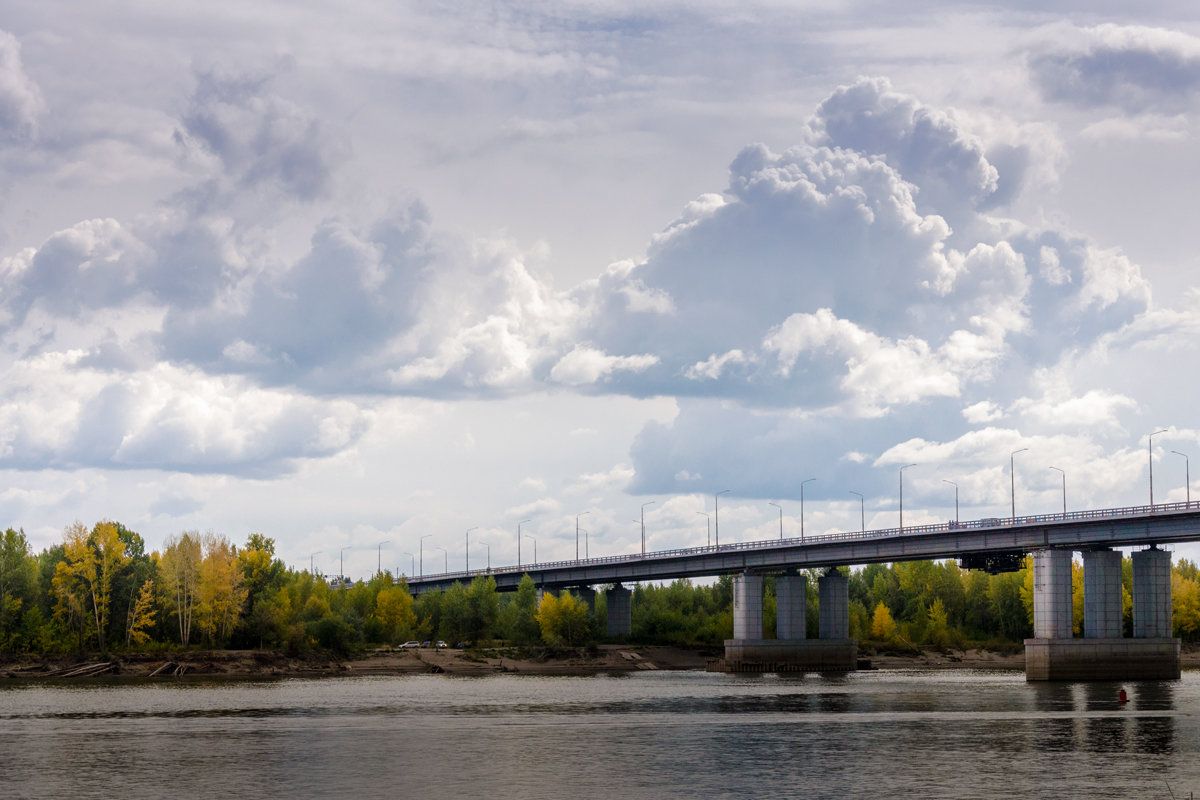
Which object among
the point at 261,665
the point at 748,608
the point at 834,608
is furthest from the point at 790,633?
the point at 261,665

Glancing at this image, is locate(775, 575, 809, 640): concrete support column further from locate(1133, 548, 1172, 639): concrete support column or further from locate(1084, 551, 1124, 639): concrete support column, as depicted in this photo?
locate(1133, 548, 1172, 639): concrete support column

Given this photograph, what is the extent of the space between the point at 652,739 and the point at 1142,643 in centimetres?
8041

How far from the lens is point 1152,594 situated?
140375 millimetres

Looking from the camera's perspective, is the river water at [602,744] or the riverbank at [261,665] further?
the riverbank at [261,665]

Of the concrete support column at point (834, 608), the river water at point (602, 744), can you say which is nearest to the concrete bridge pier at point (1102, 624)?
Result: the river water at point (602, 744)

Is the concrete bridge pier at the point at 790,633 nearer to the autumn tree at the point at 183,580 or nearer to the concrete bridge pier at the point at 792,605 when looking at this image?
the concrete bridge pier at the point at 792,605

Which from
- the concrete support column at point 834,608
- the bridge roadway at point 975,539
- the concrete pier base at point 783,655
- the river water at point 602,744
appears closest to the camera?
the river water at point 602,744

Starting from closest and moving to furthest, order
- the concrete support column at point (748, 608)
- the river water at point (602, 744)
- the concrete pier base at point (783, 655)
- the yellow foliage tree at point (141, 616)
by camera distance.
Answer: the river water at point (602, 744) < the yellow foliage tree at point (141, 616) < the concrete pier base at point (783, 655) < the concrete support column at point (748, 608)

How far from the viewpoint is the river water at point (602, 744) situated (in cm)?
5784

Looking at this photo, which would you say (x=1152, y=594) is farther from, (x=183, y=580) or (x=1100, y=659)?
(x=183, y=580)

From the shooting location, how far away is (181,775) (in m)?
61.5

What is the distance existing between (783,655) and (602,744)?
11410 cm

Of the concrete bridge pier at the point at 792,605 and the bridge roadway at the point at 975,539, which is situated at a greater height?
the bridge roadway at the point at 975,539

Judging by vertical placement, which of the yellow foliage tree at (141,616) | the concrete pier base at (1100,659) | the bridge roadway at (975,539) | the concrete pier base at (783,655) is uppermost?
the bridge roadway at (975,539)
